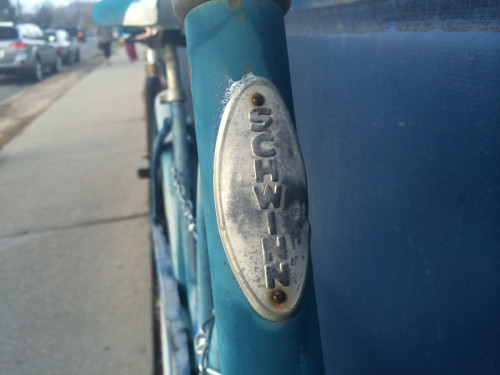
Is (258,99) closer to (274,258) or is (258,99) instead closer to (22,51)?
(274,258)

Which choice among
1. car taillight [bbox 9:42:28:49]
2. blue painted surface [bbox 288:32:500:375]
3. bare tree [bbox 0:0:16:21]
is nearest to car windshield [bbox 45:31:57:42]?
car taillight [bbox 9:42:28:49]

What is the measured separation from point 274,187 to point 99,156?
461 cm

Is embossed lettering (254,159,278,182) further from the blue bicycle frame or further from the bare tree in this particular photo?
the bare tree

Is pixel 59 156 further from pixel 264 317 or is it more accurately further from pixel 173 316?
pixel 264 317

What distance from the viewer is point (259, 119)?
2.42 ft

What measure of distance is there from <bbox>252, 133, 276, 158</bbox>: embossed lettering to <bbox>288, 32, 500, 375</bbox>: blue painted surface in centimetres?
36

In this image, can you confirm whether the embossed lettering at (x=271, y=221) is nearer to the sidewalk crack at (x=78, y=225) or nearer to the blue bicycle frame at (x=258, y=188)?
the blue bicycle frame at (x=258, y=188)

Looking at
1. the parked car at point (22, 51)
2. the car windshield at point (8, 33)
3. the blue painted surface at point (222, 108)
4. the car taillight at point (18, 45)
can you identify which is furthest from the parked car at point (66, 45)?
the blue painted surface at point (222, 108)

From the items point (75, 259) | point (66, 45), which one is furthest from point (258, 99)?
point (66, 45)

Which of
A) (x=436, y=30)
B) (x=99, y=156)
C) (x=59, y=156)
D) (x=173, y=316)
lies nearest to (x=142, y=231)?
(x=173, y=316)

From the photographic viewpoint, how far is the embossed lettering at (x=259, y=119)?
2.42 ft

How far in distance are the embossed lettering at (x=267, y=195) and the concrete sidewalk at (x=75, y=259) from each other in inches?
63.4

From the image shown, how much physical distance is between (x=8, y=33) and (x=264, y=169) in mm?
13593

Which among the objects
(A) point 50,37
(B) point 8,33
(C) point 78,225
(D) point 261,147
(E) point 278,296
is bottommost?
(C) point 78,225
